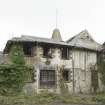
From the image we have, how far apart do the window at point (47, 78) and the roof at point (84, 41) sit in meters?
4.81

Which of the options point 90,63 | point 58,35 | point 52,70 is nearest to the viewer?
point 52,70

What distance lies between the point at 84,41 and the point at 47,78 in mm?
8254

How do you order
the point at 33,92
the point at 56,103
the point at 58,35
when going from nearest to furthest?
the point at 56,103 < the point at 33,92 < the point at 58,35

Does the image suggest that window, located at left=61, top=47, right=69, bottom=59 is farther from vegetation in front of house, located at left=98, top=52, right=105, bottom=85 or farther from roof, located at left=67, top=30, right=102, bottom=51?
vegetation in front of house, located at left=98, top=52, right=105, bottom=85

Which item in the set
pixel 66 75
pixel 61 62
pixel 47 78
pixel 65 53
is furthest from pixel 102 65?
pixel 47 78

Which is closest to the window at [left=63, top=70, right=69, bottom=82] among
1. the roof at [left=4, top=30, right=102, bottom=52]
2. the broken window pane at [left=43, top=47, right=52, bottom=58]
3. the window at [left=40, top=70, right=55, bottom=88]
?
the window at [left=40, top=70, right=55, bottom=88]

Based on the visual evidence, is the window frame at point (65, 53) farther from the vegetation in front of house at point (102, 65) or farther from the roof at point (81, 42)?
the vegetation in front of house at point (102, 65)

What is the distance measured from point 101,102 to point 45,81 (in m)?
8.71

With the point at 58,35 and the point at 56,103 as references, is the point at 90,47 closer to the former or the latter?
the point at 58,35

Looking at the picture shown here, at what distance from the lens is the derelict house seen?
28487 mm

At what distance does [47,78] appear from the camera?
29000 millimetres

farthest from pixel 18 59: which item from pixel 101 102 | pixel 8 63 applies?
pixel 101 102

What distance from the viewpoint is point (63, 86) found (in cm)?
2970

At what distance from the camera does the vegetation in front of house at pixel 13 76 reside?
25.8 metres
